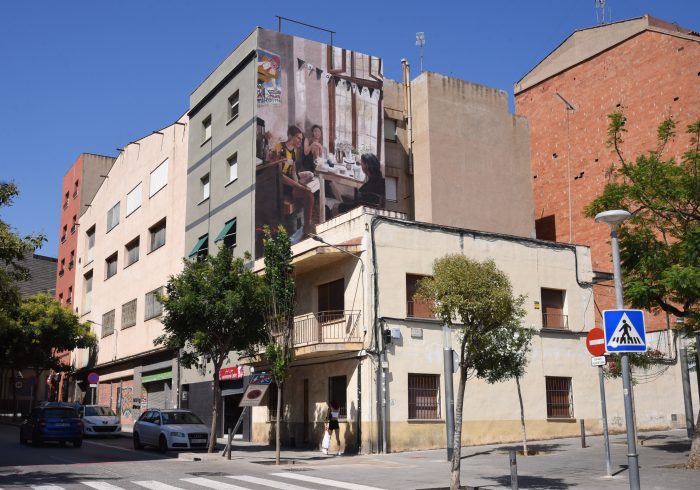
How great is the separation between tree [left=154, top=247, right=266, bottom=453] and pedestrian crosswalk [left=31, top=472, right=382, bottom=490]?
25.2ft

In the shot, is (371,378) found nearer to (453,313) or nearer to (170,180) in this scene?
(453,313)

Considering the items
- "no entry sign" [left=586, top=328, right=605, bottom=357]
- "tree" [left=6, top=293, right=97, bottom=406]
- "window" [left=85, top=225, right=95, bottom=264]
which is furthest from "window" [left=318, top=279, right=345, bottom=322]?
"window" [left=85, top=225, right=95, bottom=264]

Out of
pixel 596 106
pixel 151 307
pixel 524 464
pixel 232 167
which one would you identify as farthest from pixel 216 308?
→ pixel 596 106

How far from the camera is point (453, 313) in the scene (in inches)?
539

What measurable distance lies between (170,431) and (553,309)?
13718mm

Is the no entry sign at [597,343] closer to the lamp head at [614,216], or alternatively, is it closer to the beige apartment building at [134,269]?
the lamp head at [614,216]

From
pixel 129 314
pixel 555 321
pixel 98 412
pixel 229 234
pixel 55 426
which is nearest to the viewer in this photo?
pixel 55 426

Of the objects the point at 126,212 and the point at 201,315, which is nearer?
the point at 201,315

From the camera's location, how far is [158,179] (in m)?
40.8

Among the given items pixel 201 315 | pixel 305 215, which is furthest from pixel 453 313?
pixel 305 215

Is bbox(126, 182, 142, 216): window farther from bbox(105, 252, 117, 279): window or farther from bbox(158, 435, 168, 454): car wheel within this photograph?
bbox(158, 435, 168, 454): car wheel

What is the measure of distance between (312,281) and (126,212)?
22659 millimetres

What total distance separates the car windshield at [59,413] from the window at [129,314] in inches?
632

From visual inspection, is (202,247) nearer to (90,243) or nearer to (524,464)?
(524,464)
